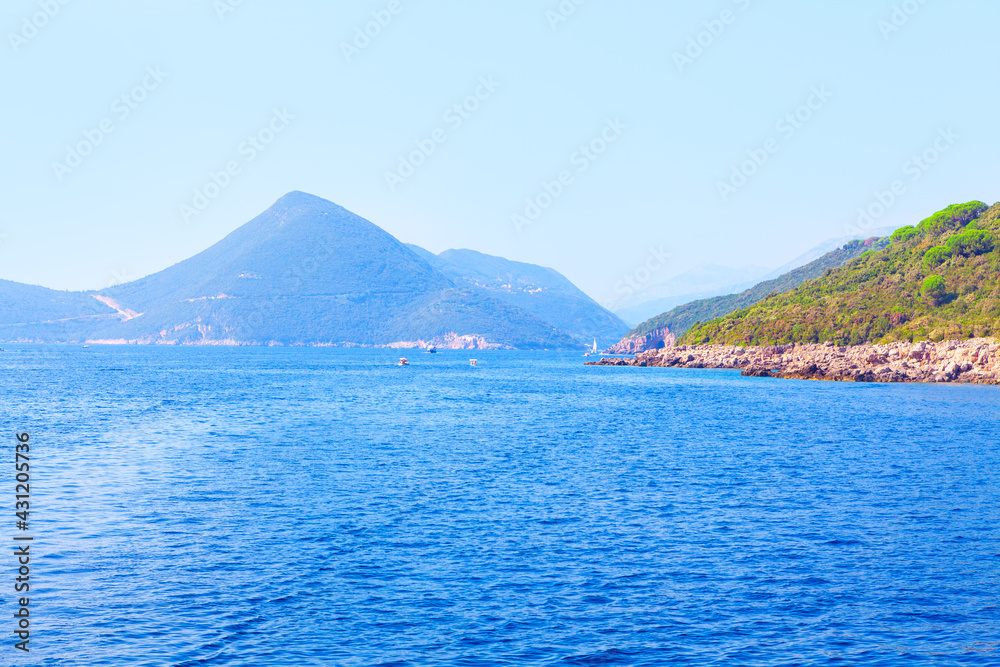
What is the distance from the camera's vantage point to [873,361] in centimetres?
12256

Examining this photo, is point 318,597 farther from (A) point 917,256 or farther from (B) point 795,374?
(A) point 917,256

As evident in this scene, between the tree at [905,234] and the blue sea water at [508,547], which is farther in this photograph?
the tree at [905,234]

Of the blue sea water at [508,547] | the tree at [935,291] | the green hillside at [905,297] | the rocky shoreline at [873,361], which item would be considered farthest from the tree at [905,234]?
the blue sea water at [508,547]

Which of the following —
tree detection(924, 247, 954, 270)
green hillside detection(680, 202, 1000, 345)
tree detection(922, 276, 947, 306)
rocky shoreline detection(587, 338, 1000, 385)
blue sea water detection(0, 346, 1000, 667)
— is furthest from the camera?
tree detection(924, 247, 954, 270)

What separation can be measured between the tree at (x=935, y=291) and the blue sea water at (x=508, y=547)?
285ft

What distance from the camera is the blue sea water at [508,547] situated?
17469 millimetres

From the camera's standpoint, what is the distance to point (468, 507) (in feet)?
103

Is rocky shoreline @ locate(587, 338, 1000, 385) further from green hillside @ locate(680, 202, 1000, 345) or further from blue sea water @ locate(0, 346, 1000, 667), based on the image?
blue sea water @ locate(0, 346, 1000, 667)

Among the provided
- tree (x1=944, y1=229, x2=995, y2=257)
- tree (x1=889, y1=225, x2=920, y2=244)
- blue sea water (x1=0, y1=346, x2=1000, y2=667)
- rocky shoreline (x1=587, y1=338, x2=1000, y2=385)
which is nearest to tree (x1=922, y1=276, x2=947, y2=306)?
tree (x1=944, y1=229, x2=995, y2=257)

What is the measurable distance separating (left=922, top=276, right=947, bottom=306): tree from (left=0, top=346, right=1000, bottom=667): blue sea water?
285 ft

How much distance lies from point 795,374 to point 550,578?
12140 cm

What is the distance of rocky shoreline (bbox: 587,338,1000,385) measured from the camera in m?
107

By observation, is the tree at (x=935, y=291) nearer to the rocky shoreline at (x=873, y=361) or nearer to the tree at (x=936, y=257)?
the tree at (x=936, y=257)

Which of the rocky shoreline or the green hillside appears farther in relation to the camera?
the green hillside
